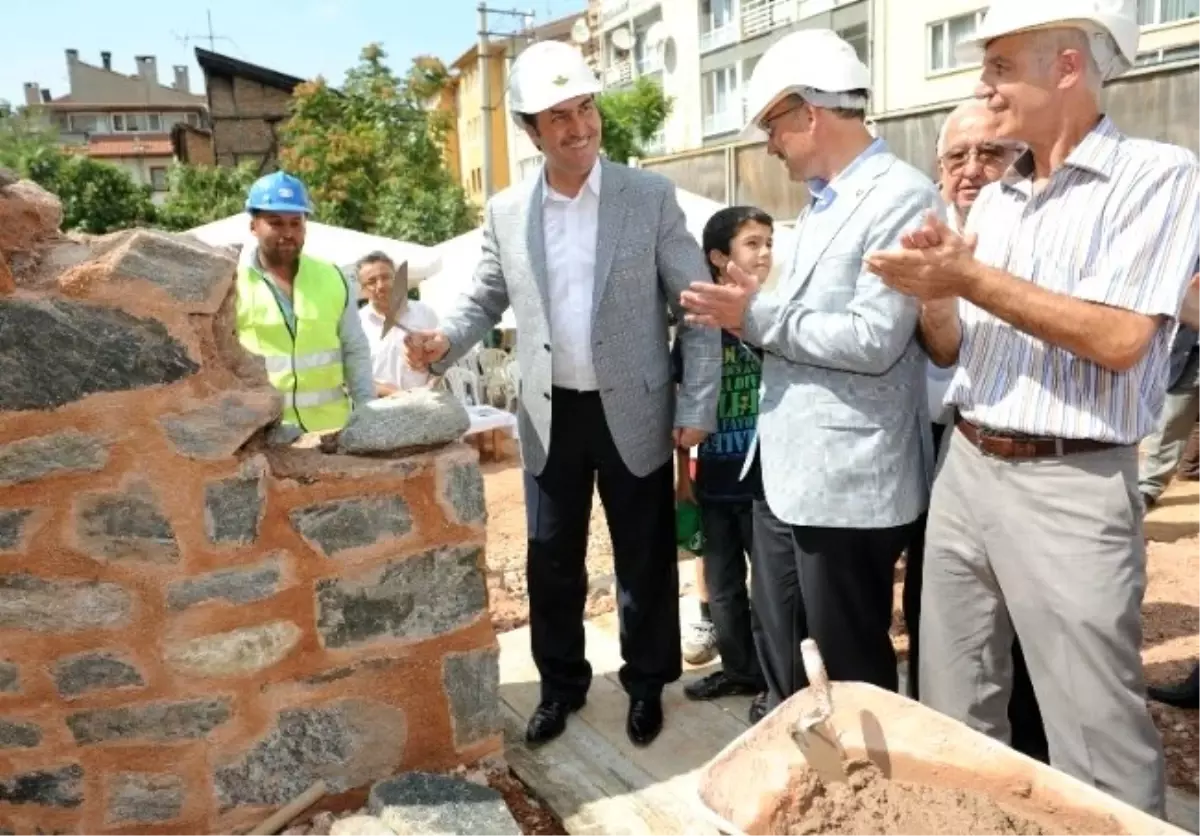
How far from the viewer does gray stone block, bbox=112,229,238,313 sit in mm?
2283

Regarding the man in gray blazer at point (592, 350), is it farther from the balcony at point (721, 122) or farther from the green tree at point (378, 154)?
the balcony at point (721, 122)

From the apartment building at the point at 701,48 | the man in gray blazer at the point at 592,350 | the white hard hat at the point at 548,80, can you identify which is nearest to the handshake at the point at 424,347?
the man in gray blazer at the point at 592,350

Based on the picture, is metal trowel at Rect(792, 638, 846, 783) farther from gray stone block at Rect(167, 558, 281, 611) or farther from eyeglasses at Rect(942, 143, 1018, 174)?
eyeglasses at Rect(942, 143, 1018, 174)

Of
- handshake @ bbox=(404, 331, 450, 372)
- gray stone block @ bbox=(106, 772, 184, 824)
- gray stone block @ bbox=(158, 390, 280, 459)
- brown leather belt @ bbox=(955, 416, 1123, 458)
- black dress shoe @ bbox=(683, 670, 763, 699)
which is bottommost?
black dress shoe @ bbox=(683, 670, 763, 699)

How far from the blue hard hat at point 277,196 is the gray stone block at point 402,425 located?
1.42 m

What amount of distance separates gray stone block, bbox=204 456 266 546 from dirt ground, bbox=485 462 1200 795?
1954 millimetres

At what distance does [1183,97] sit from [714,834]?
9.08 meters

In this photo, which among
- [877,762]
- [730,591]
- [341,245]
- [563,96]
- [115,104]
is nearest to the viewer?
[877,762]

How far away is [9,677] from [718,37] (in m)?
26.2

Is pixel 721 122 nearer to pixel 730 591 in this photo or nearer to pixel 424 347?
→ pixel 730 591

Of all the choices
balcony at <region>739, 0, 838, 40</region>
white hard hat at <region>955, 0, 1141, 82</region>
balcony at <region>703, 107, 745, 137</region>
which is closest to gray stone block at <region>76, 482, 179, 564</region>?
white hard hat at <region>955, 0, 1141, 82</region>

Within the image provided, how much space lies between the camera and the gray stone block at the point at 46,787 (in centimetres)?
246

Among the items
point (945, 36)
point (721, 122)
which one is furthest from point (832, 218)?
point (721, 122)

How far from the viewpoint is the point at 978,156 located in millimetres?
3002
